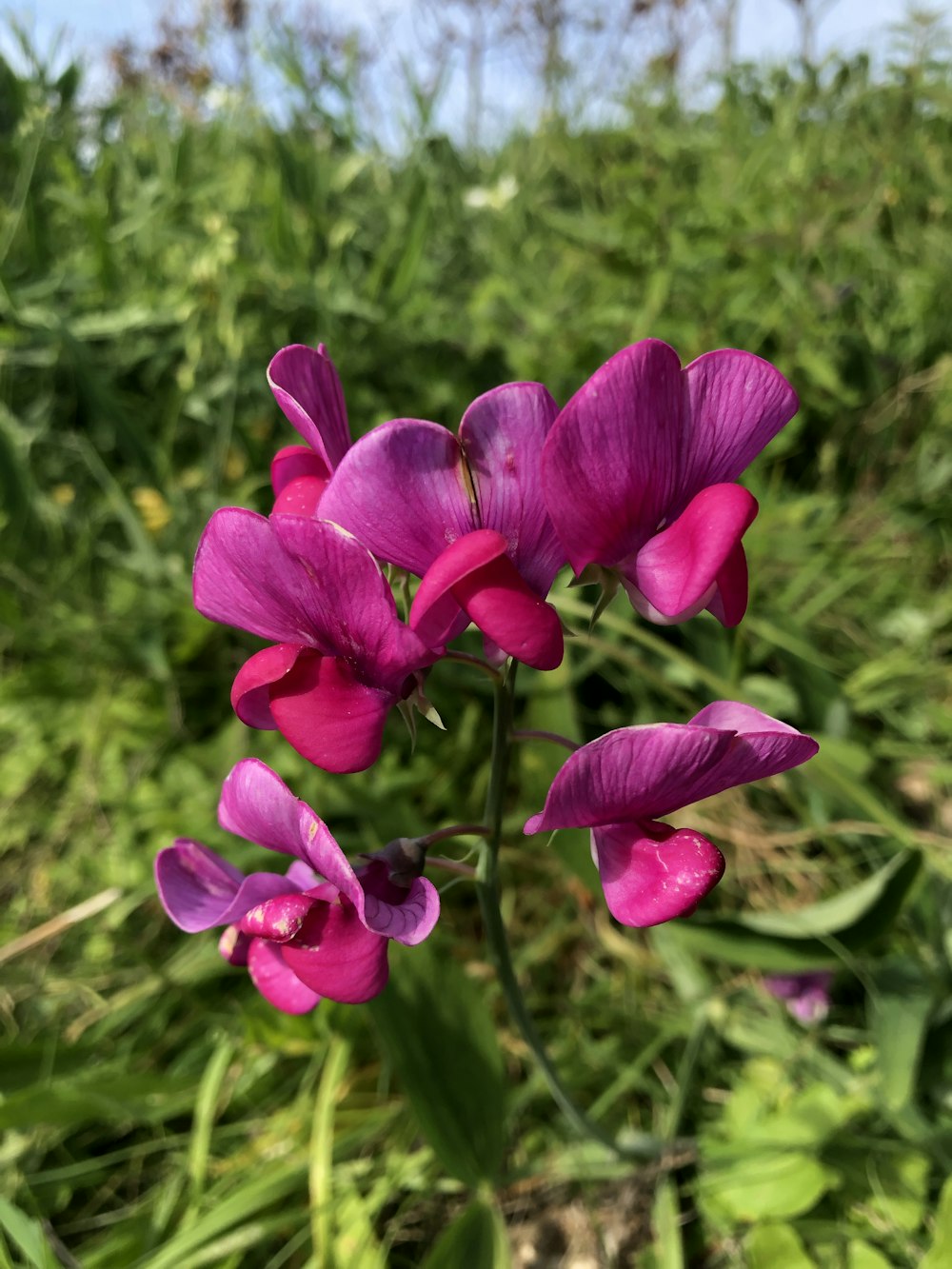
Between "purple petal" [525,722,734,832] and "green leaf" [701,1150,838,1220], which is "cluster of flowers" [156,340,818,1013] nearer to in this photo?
"purple petal" [525,722,734,832]

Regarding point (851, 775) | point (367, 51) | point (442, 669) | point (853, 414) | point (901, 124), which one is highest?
point (367, 51)

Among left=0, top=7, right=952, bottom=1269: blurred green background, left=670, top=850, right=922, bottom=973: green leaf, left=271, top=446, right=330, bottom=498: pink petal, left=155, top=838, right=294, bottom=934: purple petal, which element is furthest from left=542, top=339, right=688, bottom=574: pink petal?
left=670, top=850, right=922, bottom=973: green leaf

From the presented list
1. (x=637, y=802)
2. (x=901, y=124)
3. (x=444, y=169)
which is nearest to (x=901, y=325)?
(x=901, y=124)

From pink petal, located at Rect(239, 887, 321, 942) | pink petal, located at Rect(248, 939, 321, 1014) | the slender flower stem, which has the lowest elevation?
pink petal, located at Rect(248, 939, 321, 1014)

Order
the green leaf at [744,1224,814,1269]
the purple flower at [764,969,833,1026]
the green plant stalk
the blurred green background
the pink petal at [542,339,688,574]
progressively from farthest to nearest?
the purple flower at [764,969,833,1026] < the blurred green background < the green leaf at [744,1224,814,1269] < the green plant stalk < the pink petal at [542,339,688,574]

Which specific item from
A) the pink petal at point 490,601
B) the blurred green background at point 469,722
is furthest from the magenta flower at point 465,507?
the blurred green background at point 469,722

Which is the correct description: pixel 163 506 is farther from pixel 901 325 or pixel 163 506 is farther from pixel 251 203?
pixel 901 325

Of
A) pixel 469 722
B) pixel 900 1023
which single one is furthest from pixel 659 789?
pixel 469 722
